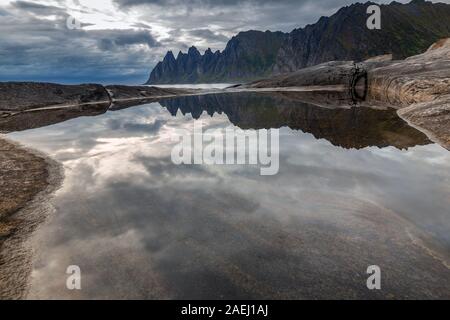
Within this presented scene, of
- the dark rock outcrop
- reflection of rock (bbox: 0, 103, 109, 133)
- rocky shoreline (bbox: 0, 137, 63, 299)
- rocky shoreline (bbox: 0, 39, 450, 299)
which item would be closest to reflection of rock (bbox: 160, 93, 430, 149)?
rocky shoreline (bbox: 0, 39, 450, 299)

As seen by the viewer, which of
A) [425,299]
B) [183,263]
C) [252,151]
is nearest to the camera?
[425,299]

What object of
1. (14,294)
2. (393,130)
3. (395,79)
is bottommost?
(14,294)

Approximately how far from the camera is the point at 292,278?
6.72 meters

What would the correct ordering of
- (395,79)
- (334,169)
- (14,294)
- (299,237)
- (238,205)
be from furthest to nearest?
(395,79) < (334,169) < (238,205) < (299,237) < (14,294)

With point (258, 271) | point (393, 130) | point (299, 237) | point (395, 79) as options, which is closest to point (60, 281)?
point (258, 271)

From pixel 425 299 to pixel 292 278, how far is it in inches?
84.4

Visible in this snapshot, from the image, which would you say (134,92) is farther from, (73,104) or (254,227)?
(254,227)

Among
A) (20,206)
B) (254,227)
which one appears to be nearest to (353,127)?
(254,227)

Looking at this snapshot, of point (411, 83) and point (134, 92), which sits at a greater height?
point (134, 92)

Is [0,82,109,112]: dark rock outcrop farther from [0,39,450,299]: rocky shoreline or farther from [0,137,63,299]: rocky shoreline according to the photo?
[0,137,63,299]: rocky shoreline

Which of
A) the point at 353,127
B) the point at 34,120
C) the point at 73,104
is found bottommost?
the point at 353,127

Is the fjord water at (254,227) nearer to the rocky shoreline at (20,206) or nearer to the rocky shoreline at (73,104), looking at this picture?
the rocky shoreline at (20,206)

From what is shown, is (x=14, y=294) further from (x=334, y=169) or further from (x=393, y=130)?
(x=393, y=130)

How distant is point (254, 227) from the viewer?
8.96 m
